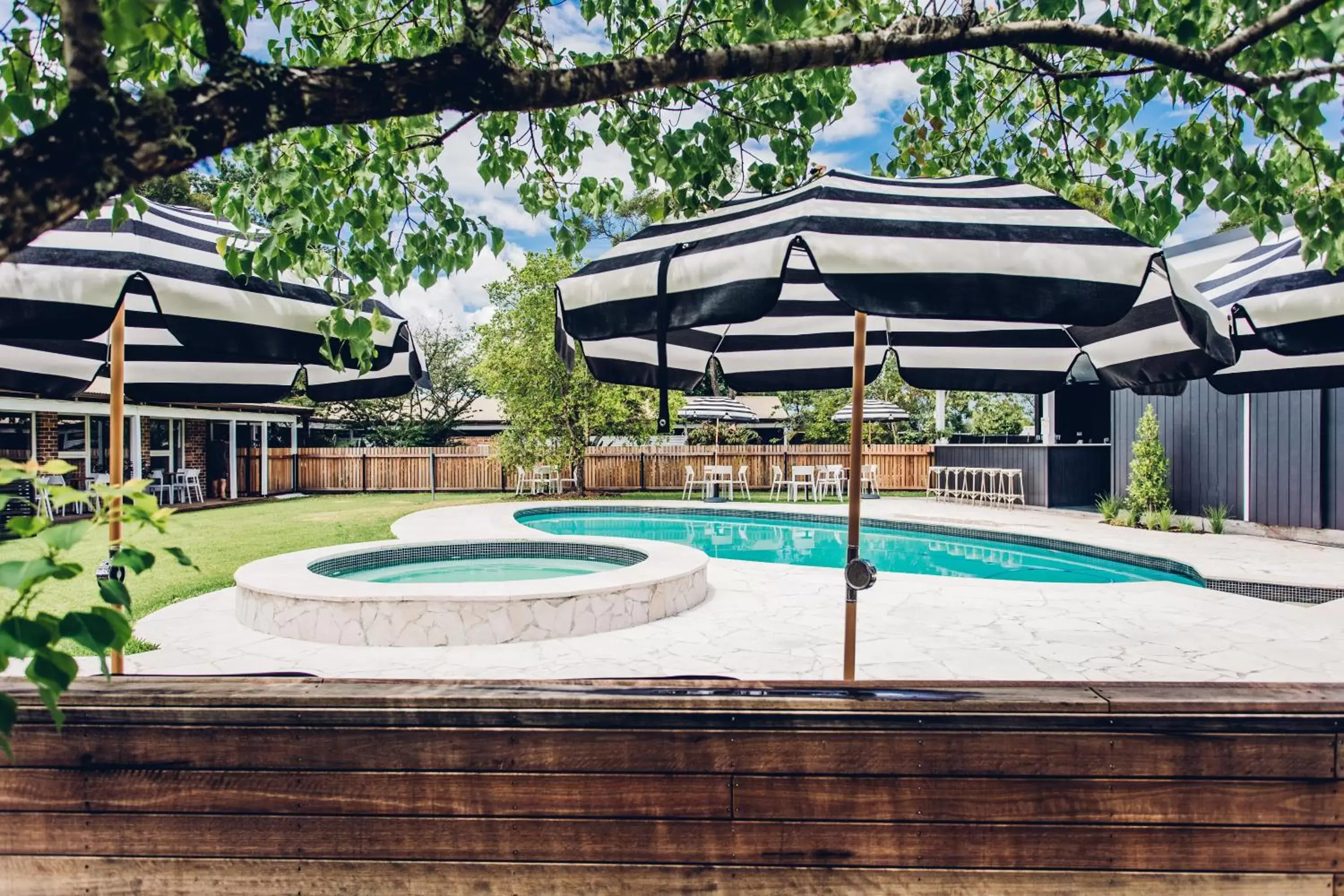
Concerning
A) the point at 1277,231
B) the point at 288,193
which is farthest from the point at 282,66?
the point at 1277,231

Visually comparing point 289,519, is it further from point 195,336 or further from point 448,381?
point 448,381

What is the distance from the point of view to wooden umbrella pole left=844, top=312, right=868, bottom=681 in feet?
8.18

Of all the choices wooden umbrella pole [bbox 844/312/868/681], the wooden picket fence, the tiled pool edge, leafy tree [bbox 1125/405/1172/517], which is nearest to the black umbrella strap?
wooden umbrella pole [bbox 844/312/868/681]

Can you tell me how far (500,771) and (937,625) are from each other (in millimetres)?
4805

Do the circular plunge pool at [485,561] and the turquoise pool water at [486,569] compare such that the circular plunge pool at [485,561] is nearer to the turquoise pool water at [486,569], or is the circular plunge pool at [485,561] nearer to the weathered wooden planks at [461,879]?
the turquoise pool water at [486,569]

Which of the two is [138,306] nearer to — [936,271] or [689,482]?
[936,271]

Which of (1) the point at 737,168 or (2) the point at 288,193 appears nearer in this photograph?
(2) the point at 288,193

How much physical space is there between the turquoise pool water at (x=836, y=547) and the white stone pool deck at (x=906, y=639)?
56.2 inches

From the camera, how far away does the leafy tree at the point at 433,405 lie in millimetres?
26766

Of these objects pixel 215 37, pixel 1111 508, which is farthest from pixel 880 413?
pixel 215 37

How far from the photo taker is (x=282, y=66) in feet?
4.35

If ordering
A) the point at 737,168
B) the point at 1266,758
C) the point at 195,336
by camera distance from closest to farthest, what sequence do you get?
1. the point at 1266,758
2. the point at 195,336
3. the point at 737,168

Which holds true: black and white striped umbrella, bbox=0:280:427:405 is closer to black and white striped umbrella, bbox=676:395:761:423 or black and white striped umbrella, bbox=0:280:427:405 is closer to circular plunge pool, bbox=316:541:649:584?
circular plunge pool, bbox=316:541:649:584

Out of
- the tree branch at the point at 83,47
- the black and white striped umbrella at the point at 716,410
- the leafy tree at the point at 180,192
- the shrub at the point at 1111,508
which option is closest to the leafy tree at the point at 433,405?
the black and white striped umbrella at the point at 716,410
